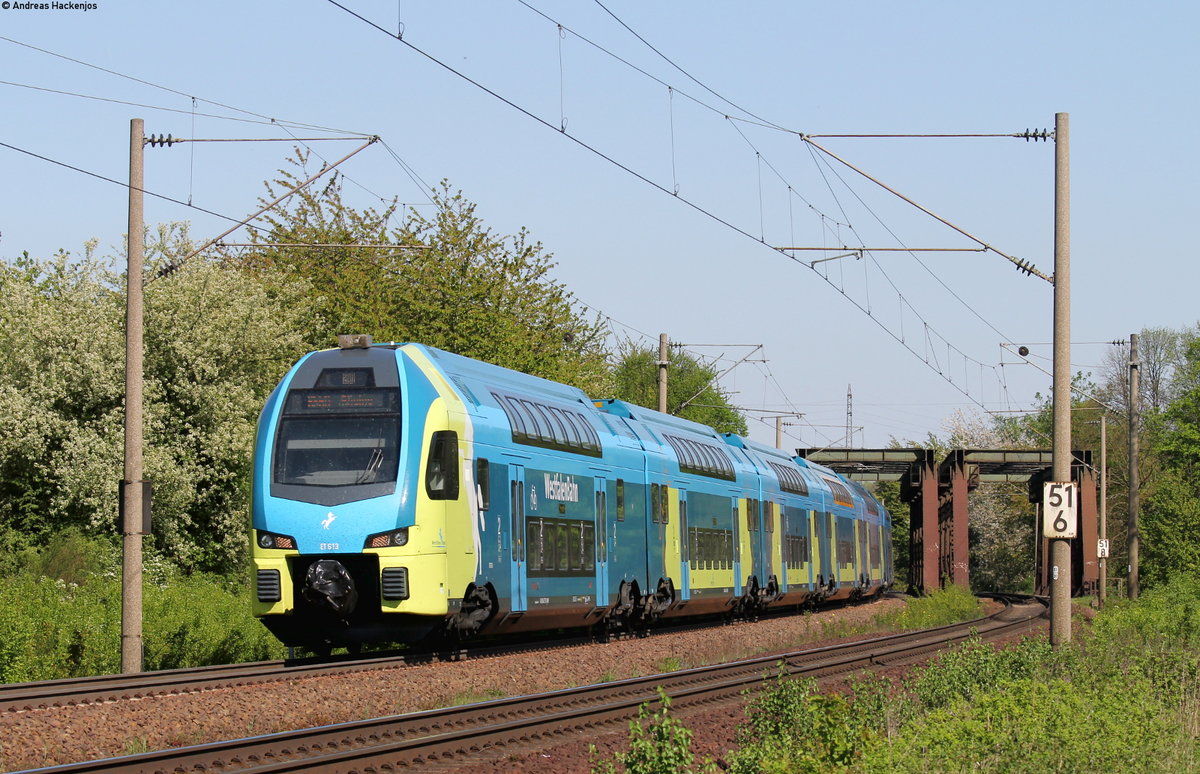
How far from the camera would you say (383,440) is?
1788cm

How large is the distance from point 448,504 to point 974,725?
8.44 meters

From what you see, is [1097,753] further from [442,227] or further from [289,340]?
[442,227]

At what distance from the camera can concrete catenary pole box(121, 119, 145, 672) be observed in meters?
18.9

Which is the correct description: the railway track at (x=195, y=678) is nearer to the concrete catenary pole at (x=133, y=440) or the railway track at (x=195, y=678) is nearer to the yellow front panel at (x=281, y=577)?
the yellow front panel at (x=281, y=577)

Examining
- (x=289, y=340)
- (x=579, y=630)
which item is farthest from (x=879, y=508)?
(x=579, y=630)

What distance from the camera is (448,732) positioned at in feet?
41.5

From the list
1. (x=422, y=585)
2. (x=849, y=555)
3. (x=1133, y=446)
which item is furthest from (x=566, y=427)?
(x=1133, y=446)

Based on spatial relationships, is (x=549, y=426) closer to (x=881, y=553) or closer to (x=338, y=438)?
(x=338, y=438)

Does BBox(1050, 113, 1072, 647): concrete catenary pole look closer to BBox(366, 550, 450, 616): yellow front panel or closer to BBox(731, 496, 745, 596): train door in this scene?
BBox(366, 550, 450, 616): yellow front panel

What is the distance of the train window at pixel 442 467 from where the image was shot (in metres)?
17.9

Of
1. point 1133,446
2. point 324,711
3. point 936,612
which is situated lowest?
point 936,612

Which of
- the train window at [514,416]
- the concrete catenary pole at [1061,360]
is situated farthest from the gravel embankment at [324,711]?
the concrete catenary pole at [1061,360]

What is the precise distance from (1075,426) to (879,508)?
1639 inches

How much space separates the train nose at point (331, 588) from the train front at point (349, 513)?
11mm
